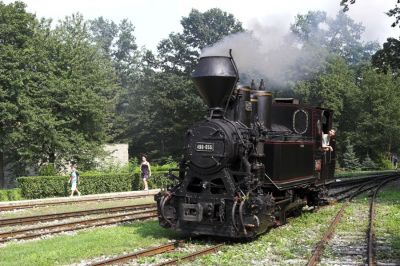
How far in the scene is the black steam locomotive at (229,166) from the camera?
33.3ft

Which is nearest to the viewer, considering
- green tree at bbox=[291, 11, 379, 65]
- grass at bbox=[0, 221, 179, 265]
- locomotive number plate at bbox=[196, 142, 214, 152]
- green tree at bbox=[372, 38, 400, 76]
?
grass at bbox=[0, 221, 179, 265]

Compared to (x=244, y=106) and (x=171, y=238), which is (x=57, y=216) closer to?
(x=171, y=238)

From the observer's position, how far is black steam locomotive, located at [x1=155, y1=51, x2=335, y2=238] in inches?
400

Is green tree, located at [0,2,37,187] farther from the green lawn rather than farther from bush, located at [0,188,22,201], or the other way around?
the green lawn

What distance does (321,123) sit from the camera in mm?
14703

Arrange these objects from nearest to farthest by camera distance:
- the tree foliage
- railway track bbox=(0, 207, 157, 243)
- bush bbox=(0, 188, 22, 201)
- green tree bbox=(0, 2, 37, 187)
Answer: railway track bbox=(0, 207, 157, 243) → bush bbox=(0, 188, 22, 201) → green tree bbox=(0, 2, 37, 187) → the tree foliage

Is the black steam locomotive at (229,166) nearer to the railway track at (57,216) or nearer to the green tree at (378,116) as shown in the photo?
the railway track at (57,216)

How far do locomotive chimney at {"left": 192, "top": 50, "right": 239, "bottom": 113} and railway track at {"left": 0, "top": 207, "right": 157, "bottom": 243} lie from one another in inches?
200

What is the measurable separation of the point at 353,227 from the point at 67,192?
49.4 ft

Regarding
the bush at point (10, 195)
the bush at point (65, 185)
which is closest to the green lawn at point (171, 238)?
the bush at point (10, 195)

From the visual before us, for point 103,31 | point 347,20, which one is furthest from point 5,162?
point 347,20

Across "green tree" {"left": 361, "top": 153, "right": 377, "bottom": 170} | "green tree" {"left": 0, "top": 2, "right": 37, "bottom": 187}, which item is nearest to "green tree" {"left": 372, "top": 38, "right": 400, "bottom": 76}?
"green tree" {"left": 0, "top": 2, "right": 37, "bottom": 187}

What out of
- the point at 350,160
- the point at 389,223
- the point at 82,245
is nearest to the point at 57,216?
the point at 82,245

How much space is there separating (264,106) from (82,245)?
5.01m
